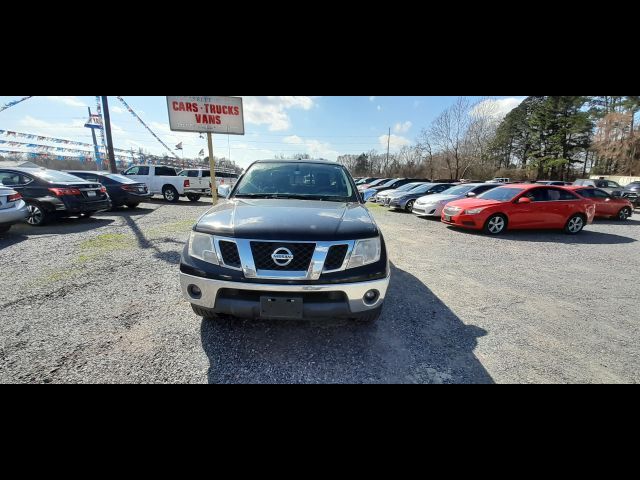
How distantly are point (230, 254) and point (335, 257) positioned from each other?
817 millimetres

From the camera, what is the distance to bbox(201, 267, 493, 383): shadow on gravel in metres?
1.95

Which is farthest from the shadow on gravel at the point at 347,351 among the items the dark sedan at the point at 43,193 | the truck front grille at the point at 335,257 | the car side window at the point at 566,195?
the car side window at the point at 566,195

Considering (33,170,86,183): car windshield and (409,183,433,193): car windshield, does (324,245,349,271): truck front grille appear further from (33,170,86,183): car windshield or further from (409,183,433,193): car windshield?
(409,183,433,193): car windshield

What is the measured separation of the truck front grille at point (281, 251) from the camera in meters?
1.88

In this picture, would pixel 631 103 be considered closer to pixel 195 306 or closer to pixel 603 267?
pixel 603 267

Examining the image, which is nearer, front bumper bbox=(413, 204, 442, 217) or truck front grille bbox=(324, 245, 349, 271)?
truck front grille bbox=(324, 245, 349, 271)

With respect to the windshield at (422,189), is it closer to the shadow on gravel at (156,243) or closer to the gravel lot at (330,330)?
the gravel lot at (330,330)

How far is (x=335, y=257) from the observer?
6.31 feet

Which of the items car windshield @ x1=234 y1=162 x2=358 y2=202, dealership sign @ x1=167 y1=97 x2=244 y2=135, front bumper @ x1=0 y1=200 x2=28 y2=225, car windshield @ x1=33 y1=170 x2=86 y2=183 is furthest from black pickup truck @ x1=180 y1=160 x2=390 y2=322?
dealership sign @ x1=167 y1=97 x2=244 y2=135

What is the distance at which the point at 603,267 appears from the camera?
190 inches

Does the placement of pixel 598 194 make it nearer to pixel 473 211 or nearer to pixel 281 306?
pixel 473 211

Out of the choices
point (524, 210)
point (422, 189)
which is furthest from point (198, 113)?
point (524, 210)
